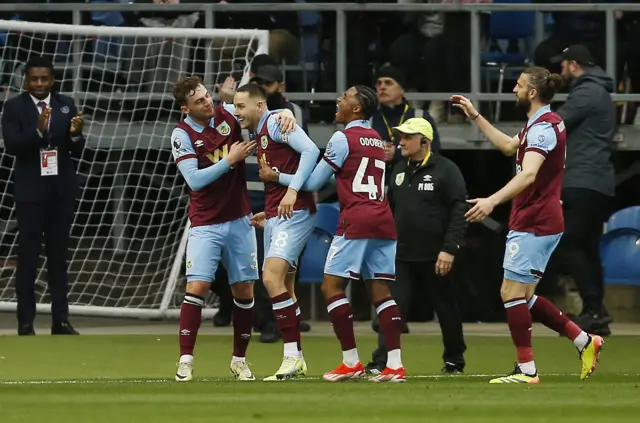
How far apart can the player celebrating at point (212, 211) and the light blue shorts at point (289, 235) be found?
23 cm

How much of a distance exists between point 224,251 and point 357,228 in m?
0.96

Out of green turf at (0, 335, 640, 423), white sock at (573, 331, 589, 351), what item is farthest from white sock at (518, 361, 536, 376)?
white sock at (573, 331, 589, 351)

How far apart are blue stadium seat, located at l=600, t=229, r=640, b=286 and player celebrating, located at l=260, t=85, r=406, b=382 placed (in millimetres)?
4672

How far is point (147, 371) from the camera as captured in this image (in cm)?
1195

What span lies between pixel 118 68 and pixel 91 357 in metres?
4.37

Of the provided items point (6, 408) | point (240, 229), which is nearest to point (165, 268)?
point (240, 229)

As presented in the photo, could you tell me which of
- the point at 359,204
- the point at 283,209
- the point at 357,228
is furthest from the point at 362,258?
the point at 283,209

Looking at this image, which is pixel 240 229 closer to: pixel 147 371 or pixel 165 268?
pixel 147 371

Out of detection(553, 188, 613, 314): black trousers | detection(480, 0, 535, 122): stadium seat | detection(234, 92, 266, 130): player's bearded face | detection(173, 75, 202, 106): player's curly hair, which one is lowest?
detection(553, 188, 613, 314): black trousers

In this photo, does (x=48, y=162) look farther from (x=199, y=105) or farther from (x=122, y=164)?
(x=199, y=105)

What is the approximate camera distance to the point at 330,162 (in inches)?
428

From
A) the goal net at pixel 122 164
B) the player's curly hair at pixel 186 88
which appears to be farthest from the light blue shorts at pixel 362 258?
the goal net at pixel 122 164

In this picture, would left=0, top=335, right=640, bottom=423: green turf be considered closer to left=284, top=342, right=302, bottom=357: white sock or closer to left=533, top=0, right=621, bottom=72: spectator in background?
left=284, top=342, right=302, bottom=357: white sock

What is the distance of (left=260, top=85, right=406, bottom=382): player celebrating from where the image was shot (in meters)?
10.8
